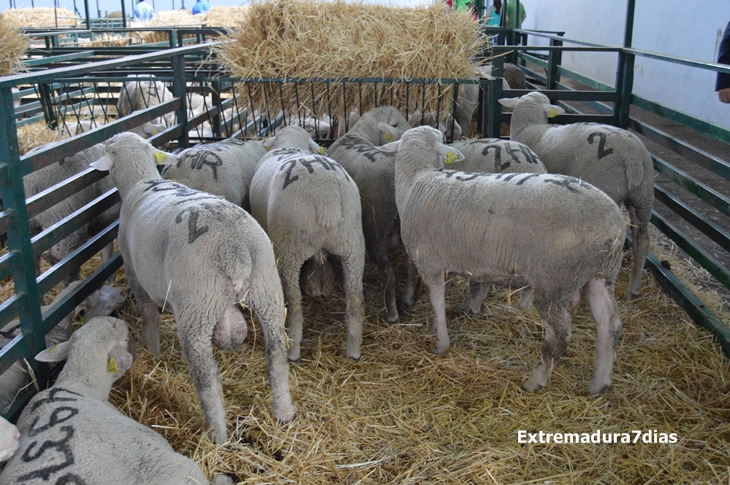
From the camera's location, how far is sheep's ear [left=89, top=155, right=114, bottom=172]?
137 inches

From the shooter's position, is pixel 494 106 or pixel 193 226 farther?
pixel 494 106

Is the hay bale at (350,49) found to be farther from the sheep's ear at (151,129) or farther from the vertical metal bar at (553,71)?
the vertical metal bar at (553,71)

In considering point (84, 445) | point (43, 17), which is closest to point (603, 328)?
point (84, 445)

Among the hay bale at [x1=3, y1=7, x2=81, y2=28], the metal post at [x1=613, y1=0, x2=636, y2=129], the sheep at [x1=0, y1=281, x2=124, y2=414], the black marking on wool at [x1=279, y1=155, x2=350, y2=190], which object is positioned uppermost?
the hay bale at [x1=3, y1=7, x2=81, y2=28]

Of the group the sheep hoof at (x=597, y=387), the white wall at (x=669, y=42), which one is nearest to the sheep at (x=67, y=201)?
the sheep hoof at (x=597, y=387)

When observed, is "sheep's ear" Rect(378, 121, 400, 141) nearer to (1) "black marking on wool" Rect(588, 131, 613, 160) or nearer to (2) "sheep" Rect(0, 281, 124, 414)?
(1) "black marking on wool" Rect(588, 131, 613, 160)

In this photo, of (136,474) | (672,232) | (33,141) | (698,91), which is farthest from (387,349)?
(698,91)

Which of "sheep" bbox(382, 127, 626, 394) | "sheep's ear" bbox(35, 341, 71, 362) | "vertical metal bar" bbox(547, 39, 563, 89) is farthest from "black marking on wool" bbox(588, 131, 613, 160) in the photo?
"sheep's ear" bbox(35, 341, 71, 362)

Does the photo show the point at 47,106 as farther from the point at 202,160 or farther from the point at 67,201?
the point at 202,160

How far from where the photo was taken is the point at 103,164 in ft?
11.5

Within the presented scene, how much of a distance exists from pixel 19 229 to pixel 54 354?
585 mm

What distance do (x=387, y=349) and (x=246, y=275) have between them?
4.55 ft

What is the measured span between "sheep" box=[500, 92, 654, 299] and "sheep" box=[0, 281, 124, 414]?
3.03 meters

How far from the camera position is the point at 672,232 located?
4.45 meters
